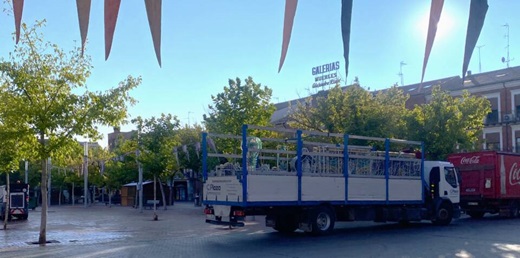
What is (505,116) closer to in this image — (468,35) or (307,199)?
(307,199)

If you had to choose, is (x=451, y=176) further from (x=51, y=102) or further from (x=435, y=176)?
(x=51, y=102)

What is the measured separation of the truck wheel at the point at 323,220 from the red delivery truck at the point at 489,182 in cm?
994

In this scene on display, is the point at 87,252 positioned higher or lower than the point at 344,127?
lower

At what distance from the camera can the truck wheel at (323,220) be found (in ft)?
57.8

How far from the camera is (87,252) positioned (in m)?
15.0

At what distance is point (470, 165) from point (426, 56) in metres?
25.7

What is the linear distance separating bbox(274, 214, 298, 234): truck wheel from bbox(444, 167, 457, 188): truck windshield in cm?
722

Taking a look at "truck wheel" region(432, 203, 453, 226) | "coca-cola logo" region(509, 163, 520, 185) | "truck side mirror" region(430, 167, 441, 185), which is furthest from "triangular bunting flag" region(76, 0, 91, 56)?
"coca-cola logo" region(509, 163, 520, 185)

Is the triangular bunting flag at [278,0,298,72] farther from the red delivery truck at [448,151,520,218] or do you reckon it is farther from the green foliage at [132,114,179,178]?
the green foliage at [132,114,179,178]

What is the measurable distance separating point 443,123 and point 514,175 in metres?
5.21

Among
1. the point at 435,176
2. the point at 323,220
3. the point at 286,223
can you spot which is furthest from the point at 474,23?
the point at 435,176

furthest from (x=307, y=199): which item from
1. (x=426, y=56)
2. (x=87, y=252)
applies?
(x=426, y=56)

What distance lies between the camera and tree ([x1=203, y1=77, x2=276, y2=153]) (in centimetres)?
2945

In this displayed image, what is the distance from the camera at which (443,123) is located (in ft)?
97.9
